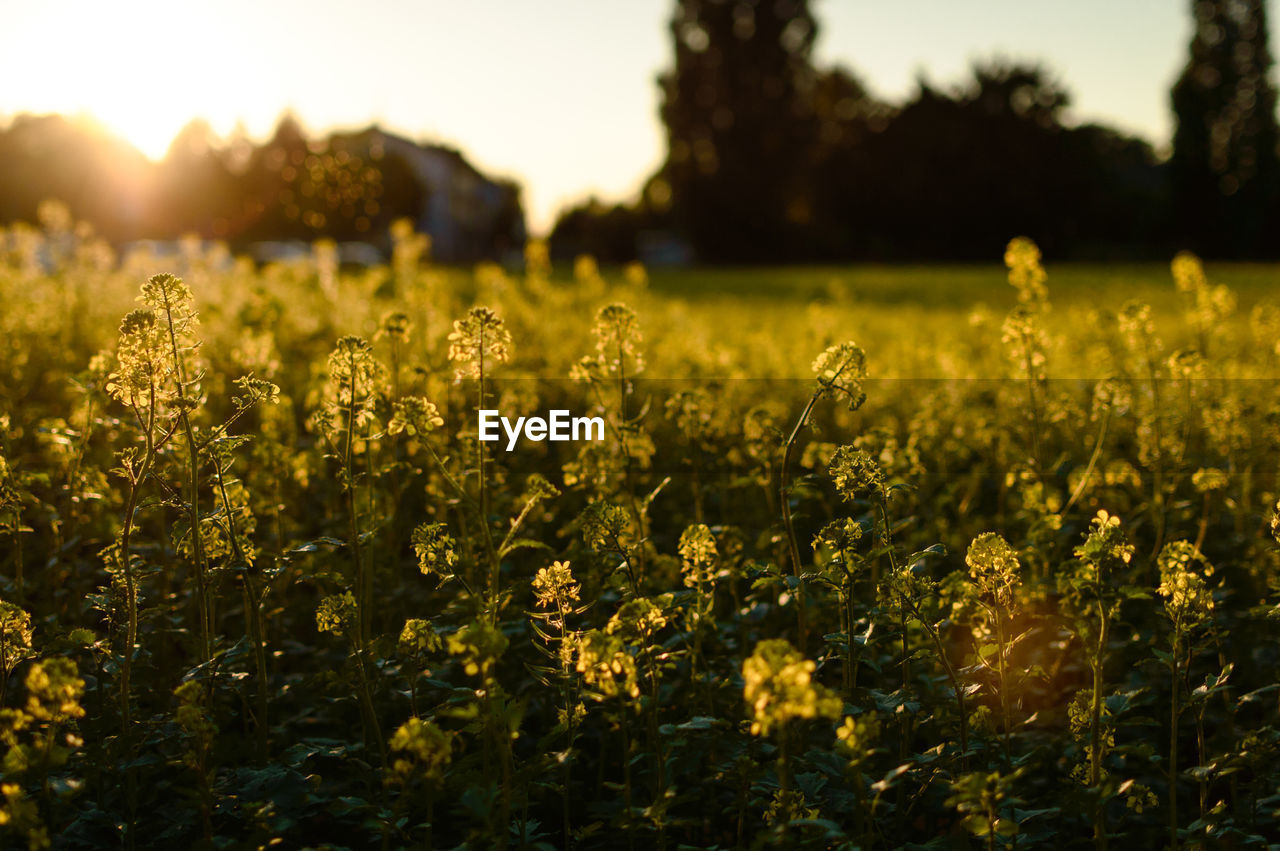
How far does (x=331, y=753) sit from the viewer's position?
291 centimetres

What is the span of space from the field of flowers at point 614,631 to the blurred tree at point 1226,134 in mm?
61911

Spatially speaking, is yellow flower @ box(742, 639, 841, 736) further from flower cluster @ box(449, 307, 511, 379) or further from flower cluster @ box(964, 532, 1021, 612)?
flower cluster @ box(449, 307, 511, 379)

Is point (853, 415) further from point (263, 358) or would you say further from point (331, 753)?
point (331, 753)

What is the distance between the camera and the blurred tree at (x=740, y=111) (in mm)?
52812

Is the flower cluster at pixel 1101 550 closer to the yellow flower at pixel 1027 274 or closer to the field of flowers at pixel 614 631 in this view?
the field of flowers at pixel 614 631

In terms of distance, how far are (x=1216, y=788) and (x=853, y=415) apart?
3310mm

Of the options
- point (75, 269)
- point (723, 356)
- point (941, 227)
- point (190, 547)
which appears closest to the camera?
point (190, 547)

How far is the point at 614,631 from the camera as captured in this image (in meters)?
2.69

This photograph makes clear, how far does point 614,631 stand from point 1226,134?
235 feet

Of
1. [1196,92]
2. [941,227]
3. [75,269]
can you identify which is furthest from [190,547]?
[1196,92]

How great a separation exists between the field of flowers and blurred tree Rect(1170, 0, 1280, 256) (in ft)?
203

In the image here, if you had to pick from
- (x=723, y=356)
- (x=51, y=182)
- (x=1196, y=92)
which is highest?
(x=1196, y=92)

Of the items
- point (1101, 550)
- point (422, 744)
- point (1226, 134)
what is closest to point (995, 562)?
point (1101, 550)

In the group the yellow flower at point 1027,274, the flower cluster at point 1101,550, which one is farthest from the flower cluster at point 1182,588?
the yellow flower at point 1027,274
